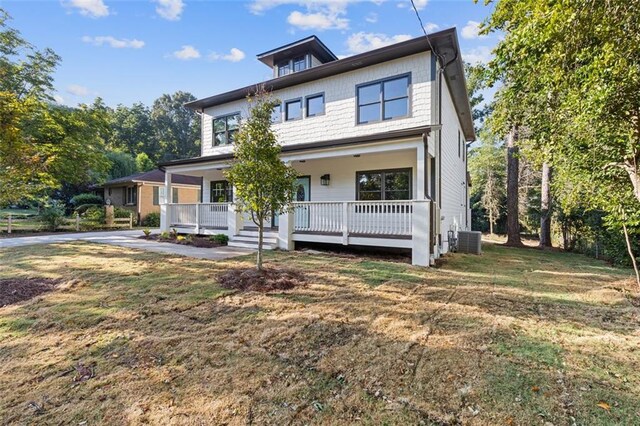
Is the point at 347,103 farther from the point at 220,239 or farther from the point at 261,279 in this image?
the point at 261,279

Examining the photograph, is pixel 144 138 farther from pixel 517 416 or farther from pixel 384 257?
pixel 517 416

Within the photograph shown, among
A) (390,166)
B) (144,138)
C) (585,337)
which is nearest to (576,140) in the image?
(585,337)

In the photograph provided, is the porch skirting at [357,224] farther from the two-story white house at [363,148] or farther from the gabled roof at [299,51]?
the gabled roof at [299,51]

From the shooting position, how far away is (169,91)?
5059cm

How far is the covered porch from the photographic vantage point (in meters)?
7.95

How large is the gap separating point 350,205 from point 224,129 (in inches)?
313

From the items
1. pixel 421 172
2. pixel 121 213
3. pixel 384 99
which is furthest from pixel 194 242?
pixel 121 213

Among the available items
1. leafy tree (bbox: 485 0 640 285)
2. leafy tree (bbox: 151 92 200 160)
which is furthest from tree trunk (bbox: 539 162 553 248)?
leafy tree (bbox: 151 92 200 160)

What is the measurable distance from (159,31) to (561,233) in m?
20.0

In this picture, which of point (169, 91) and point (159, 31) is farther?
point (169, 91)

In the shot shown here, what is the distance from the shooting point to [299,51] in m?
13.3

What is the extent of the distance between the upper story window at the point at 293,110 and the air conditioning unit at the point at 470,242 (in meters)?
7.93

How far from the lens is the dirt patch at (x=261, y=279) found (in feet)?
17.9

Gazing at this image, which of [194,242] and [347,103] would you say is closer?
[347,103]
